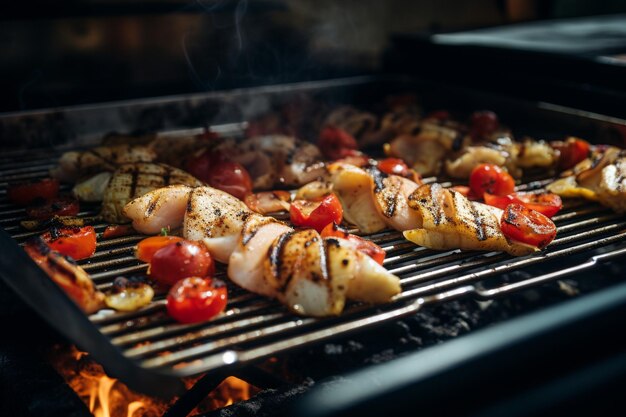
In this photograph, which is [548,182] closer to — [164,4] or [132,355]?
[132,355]

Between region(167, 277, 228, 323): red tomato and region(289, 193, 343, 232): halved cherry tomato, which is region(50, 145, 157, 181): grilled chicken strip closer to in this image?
region(289, 193, 343, 232): halved cherry tomato

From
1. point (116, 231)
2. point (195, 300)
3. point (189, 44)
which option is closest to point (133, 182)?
point (116, 231)

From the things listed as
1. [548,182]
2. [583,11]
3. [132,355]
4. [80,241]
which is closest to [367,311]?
[132,355]

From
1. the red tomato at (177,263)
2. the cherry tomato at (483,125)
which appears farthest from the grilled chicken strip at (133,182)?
the cherry tomato at (483,125)

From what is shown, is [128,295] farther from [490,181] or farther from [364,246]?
[490,181]

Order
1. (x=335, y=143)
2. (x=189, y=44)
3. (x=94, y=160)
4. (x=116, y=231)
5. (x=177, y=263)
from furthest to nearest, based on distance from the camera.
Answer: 1. (x=189, y=44)
2. (x=335, y=143)
3. (x=94, y=160)
4. (x=116, y=231)
5. (x=177, y=263)

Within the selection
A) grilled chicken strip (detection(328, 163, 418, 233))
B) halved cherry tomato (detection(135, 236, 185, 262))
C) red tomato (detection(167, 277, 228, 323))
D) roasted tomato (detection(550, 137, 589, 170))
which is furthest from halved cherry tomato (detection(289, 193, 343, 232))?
roasted tomato (detection(550, 137, 589, 170))

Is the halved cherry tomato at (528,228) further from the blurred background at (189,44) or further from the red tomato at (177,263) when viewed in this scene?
the blurred background at (189,44)
